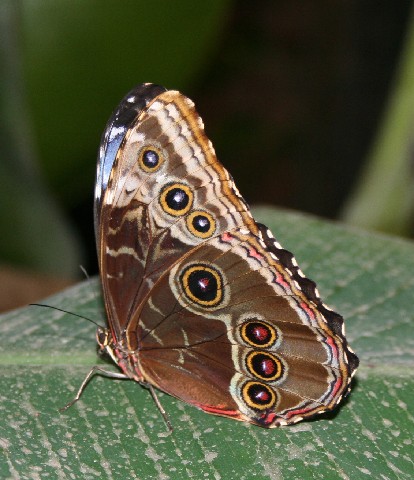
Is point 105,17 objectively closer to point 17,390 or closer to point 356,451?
point 17,390

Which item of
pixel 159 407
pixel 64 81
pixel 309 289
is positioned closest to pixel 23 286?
pixel 64 81

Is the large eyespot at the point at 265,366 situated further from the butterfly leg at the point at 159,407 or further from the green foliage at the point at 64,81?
the green foliage at the point at 64,81

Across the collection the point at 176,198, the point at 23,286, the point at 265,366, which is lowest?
the point at 23,286

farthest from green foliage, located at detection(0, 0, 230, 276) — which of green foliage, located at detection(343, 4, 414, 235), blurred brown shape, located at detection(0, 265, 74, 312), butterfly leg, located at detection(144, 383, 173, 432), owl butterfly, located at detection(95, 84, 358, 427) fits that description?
butterfly leg, located at detection(144, 383, 173, 432)

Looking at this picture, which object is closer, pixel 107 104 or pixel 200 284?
pixel 200 284

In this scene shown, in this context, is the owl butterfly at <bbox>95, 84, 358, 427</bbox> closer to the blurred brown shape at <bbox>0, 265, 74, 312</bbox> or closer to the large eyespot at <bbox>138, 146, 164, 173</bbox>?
the large eyespot at <bbox>138, 146, 164, 173</bbox>

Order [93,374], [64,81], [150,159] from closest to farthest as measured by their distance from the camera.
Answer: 1. [150,159]
2. [93,374]
3. [64,81]

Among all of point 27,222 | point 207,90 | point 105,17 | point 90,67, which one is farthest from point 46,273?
point 207,90

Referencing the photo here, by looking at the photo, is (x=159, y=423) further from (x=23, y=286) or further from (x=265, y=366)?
(x=23, y=286)
